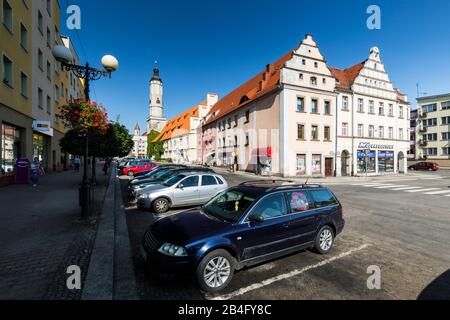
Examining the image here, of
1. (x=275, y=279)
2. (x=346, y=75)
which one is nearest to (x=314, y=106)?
(x=346, y=75)

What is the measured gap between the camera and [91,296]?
3098 millimetres

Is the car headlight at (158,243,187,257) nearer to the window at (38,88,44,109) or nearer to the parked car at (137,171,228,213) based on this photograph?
the parked car at (137,171,228,213)

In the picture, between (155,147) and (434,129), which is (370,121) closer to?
(434,129)

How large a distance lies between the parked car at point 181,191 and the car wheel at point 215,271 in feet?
17.3

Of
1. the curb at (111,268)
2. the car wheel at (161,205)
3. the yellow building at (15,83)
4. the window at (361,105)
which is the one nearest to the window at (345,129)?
the window at (361,105)

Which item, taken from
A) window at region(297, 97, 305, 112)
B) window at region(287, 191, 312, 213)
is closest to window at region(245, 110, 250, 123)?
window at region(297, 97, 305, 112)

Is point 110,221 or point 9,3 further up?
point 9,3

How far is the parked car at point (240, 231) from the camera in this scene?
10.9ft

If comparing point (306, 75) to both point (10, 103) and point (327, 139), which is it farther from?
point (10, 103)

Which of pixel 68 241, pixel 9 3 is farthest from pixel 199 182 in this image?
pixel 9 3

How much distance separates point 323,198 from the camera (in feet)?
16.8

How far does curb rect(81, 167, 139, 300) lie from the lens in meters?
3.20

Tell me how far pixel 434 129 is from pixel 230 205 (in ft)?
201
